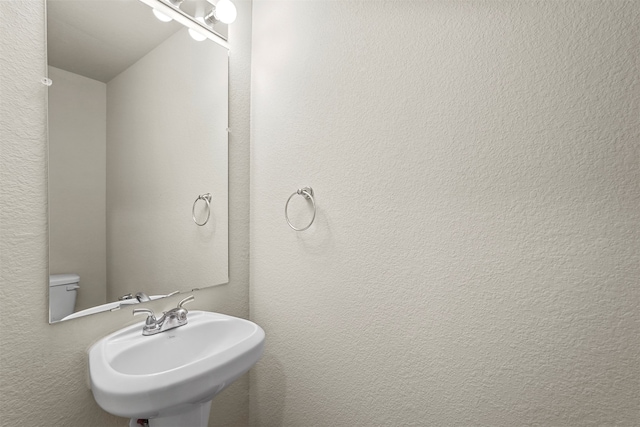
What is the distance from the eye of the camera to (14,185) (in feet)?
2.69

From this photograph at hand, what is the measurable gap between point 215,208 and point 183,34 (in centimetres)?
72

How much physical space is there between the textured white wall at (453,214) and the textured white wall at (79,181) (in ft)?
2.02

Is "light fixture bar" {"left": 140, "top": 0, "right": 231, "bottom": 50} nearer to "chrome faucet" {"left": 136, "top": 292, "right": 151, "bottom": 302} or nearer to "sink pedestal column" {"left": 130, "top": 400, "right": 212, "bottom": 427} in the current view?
"chrome faucet" {"left": 136, "top": 292, "right": 151, "bottom": 302}

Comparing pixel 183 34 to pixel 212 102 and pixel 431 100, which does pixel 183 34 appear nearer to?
pixel 212 102

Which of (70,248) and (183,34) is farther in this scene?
(183,34)

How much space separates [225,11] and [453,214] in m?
1.17

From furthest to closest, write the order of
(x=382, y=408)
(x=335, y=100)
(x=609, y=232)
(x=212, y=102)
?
1. (x=212, y=102)
2. (x=335, y=100)
3. (x=382, y=408)
4. (x=609, y=232)

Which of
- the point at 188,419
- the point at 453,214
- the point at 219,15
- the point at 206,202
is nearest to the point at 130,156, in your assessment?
the point at 206,202

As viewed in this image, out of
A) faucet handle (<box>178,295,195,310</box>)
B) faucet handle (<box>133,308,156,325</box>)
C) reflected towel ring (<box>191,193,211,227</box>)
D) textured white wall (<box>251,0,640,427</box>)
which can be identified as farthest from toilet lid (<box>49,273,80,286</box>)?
textured white wall (<box>251,0,640,427</box>)

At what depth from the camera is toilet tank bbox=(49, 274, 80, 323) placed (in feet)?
2.91

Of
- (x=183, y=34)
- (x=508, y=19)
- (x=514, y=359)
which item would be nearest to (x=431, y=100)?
(x=508, y=19)

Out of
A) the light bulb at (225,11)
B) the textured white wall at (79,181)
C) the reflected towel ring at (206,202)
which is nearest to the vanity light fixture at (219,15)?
the light bulb at (225,11)

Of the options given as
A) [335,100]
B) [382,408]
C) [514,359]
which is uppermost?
[335,100]

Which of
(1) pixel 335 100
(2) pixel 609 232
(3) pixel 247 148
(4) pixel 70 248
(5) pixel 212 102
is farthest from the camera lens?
(3) pixel 247 148
